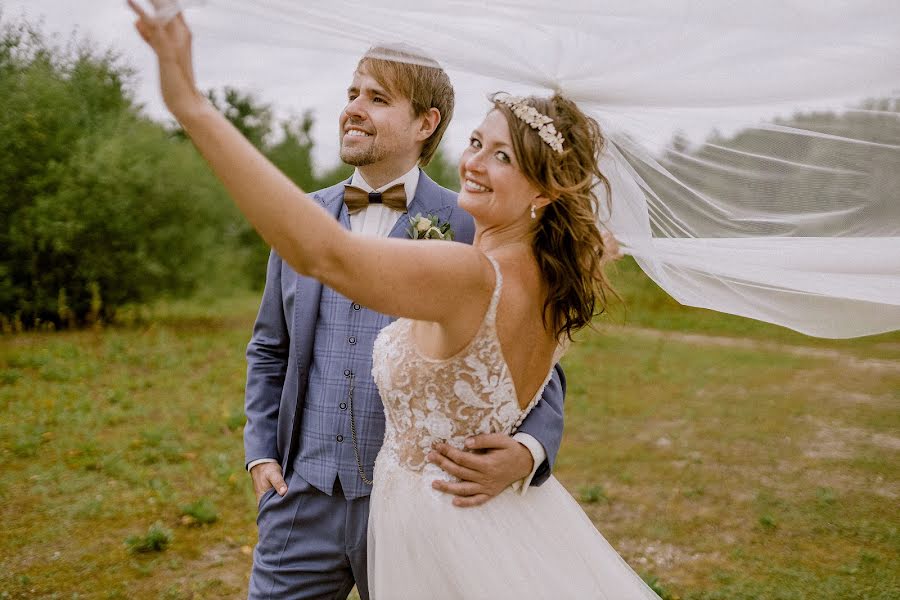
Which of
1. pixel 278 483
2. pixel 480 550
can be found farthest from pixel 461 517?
pixel 278 483

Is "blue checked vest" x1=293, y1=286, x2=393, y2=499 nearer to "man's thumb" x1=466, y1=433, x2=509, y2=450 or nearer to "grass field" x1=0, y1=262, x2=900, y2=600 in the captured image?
"man's thumb" x1=466, y1=433, x2=509, y2=450

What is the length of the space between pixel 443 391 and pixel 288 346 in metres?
0.97

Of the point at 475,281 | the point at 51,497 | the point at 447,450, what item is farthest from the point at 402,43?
the point at 51,497

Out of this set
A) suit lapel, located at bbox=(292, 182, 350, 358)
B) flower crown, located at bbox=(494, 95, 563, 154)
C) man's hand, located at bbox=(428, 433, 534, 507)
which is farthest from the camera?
suit lapel, located at bbox=(292, 182, 350, 358)

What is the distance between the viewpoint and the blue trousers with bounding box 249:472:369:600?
2.56 meters

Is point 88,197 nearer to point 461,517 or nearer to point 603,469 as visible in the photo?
point 603,469

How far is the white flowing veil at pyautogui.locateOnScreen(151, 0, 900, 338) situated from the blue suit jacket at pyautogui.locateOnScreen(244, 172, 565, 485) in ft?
1.97

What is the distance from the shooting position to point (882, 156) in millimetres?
2266

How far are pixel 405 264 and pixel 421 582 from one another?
0.99m

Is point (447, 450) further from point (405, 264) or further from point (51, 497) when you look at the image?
point (51, 497)

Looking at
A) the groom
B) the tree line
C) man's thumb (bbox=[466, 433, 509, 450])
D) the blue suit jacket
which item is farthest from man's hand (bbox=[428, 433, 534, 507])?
the tree line

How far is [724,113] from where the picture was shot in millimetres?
2232

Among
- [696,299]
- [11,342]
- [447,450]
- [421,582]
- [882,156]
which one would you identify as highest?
[882,156]

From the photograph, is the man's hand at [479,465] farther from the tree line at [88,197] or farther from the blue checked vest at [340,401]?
the tree line at [88,197]
